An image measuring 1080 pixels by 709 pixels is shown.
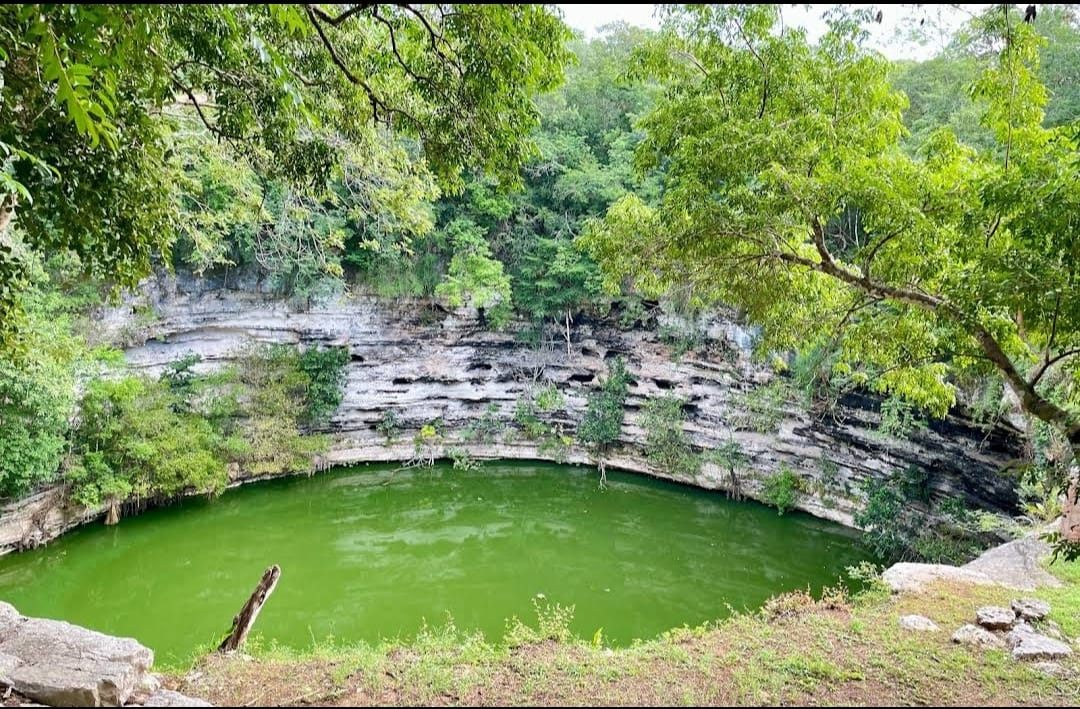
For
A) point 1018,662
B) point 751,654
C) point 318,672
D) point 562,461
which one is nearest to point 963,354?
point 1018,662

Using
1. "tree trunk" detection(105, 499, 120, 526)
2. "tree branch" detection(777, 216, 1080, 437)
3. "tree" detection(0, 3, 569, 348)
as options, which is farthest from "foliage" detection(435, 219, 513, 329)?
"tree branch" detection(777, 216, 1080, 437)

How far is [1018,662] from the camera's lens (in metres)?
3.38

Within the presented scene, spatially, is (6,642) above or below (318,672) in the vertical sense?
above

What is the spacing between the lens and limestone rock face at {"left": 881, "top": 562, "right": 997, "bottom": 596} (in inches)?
193

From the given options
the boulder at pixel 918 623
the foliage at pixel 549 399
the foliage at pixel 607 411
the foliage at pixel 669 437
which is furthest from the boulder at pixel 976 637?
the foliage at pixel 549 399

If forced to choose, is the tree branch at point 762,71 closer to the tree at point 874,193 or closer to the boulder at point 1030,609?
the tree at point 874,193

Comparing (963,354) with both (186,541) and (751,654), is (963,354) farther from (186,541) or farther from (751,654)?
(186,541)

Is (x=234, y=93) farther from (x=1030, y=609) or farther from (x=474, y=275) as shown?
(x=474, y=275)

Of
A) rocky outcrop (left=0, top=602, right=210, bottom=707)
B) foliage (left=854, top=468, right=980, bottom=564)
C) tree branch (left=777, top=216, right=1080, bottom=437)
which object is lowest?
foliage (left=854, top=468, right=980, bottom=564)

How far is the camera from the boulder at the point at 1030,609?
156 inches

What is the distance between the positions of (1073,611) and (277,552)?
8492 mm

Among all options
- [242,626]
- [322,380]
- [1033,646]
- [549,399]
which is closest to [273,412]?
[322,380]

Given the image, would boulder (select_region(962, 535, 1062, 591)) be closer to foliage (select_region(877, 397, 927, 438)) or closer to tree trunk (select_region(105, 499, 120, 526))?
foliage (select_region(877, 397, 927, 438))

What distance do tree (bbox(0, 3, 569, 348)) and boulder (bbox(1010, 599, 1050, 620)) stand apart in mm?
4617
